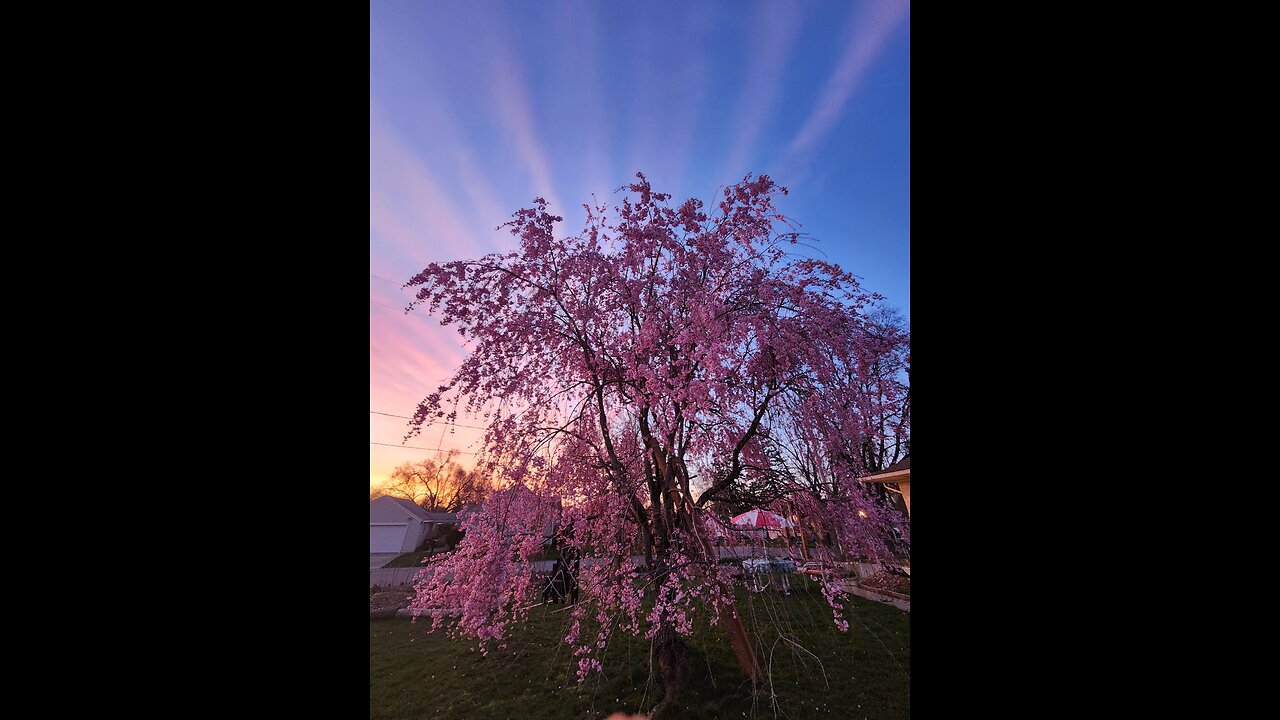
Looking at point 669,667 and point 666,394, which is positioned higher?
point 666,394

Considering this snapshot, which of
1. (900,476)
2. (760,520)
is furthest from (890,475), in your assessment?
(760,520)

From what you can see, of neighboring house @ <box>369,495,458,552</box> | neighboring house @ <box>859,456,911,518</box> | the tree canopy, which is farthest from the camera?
neighboring house @ <box>369,495,458,552</box>

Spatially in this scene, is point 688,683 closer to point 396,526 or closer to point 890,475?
point 890,475

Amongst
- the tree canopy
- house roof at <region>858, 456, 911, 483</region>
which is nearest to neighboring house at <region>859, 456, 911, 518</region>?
house roof at <region>858, 456, 911, 483</region>

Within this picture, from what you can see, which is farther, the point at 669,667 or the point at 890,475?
the point at 890,475

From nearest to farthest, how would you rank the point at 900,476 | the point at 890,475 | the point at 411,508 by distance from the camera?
the point at 890,475, the point at 900,476, the point at 411,508

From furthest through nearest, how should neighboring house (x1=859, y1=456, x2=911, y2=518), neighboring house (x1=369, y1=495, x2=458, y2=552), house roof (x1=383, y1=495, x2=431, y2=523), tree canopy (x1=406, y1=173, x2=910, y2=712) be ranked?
1. house roof (x1=383, y1=495, x2=431, y2=523)
2. neighboring house (x1=369, y1=495, x2=458, y2=552)
3. neighboring house (x1=859, y1=456, x2=911, y2=518)
4. tree canopy (x1=406, y1=173, x2=910, y2=712)

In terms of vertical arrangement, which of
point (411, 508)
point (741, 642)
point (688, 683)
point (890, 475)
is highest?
point (890, 475)

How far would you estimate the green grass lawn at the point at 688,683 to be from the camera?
10.0ft

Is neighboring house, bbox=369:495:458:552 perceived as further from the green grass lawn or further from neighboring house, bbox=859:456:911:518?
neighboring house, bbox=859:456:911:518

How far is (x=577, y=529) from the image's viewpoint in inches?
134

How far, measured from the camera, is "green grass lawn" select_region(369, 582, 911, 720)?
10.0 ft

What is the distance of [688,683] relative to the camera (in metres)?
3.35
